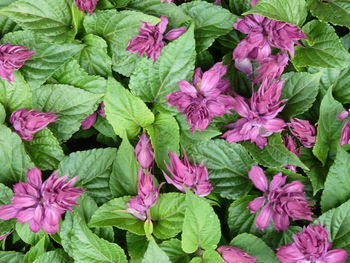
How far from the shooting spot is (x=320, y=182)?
1.12m

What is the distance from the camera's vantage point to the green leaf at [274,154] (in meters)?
1.05

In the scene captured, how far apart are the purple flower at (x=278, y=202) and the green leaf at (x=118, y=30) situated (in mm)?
402

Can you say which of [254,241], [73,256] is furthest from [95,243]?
[254,241]

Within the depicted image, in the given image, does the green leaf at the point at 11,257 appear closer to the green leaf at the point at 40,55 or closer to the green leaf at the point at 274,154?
the green leaf at the point at 40,55

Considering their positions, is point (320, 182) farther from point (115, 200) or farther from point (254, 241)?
point (115, 200)

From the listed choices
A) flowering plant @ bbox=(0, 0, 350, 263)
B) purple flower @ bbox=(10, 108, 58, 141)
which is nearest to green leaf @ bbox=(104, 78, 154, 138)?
flowering plant @ bbox=(0, 0, 350, 263)

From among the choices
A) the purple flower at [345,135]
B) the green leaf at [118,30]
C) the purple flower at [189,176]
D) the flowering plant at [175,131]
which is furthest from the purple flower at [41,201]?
the purple flower at [345,135]

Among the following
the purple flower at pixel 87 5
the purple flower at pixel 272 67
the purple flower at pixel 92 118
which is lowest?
the purple flower at pixel 92 118

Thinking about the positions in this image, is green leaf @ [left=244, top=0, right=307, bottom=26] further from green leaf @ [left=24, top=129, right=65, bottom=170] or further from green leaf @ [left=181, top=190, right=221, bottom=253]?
green leaf @ [left=24, top=129, right=65, bottom=170]

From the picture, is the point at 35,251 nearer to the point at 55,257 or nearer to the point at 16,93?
the point at 55,257

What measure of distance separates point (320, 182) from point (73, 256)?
1.93ft

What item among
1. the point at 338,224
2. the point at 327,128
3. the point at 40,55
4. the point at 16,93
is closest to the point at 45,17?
the point at 40,55

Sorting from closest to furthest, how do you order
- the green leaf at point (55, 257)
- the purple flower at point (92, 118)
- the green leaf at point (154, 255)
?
the green leaf at point (154, 255), the green leaf at point (55, 257), the purple flower at point (92, 118)

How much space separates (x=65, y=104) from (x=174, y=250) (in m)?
0.44
